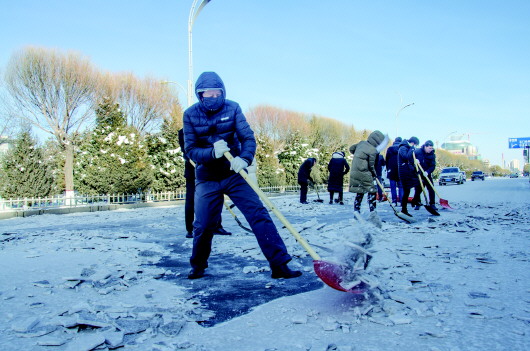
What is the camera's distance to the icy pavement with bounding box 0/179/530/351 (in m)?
2.43

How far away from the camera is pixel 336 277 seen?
2902 millimetres

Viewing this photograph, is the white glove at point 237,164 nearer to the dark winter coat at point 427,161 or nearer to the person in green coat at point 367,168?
the person in green coat at point 367,168

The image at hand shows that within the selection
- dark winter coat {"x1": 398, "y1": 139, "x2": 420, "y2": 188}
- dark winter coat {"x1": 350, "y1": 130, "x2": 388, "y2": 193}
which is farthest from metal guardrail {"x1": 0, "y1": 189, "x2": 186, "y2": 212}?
dark winter coat {"x1": 398, "y1": 139, "x2": 420, "y2": 188}

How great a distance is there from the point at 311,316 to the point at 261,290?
2.48 ft

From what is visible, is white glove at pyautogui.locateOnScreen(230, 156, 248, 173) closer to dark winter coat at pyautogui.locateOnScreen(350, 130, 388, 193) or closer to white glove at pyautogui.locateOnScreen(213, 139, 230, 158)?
white glove at pyautogui.locateOnScreen(213, 139, 230, 158)

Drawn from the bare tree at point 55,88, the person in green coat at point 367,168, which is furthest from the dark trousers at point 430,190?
the bare tree at point 55,88

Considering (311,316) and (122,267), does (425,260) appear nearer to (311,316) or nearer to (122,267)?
(311,316)

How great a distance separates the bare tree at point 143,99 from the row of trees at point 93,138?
0.08 m

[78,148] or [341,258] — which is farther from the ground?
[78,148]

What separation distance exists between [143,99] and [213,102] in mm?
33337

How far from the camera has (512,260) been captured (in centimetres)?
447

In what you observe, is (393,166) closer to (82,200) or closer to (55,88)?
(82,200)

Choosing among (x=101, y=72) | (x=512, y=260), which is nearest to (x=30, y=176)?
(x=101, y=72)

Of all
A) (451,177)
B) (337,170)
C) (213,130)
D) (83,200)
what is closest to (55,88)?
(83,200)
